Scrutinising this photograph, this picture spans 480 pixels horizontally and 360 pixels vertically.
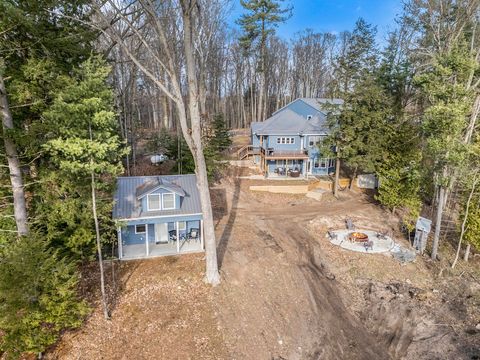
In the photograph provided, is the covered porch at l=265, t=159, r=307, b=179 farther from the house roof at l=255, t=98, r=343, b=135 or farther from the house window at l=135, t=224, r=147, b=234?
the house window at l=135, t=224, r=147, b=234

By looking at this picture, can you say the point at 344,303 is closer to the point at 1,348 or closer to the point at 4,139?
the point at 1,348

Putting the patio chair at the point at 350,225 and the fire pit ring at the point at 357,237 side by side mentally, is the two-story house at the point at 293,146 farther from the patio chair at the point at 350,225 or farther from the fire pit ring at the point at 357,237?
the fire pit ring at the point at 357,237

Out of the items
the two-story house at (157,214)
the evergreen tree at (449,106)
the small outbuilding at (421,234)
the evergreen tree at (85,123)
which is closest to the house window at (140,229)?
the two-story house at (157,214)

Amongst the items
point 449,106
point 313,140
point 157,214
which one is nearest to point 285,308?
point 157,214

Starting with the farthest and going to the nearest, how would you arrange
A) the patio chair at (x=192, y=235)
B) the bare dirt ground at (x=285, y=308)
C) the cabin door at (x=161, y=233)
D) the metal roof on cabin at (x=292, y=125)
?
the metal roof on cabin at (x=292, y=125) < the patio chair at (x=192, y=235) < the cabin door at (x=161, y=233) < the bare dirt ground at (x=285, y=308)

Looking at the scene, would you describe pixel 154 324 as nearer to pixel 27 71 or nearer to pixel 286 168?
pixel 27 71

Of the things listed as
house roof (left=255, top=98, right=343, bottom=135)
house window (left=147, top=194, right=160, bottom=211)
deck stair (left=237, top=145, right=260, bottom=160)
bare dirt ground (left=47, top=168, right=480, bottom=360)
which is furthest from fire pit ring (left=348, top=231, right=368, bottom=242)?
deck stair (left=237, top=145, right=260, bottom=160)
